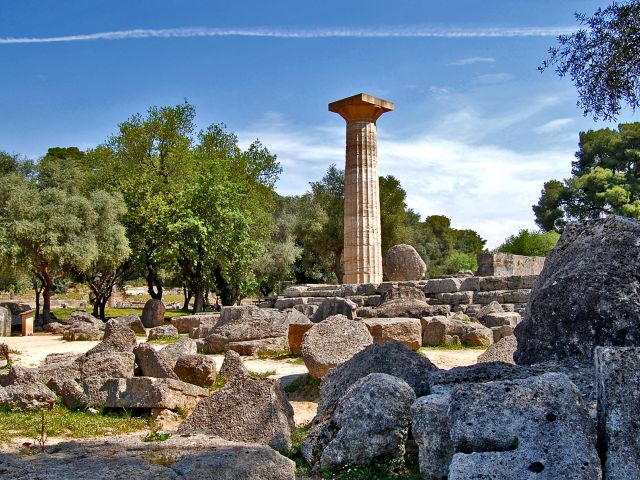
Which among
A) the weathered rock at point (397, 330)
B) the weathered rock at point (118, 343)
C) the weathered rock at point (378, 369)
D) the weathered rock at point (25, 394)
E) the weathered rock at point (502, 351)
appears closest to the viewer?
the weathered rock at point (378, 369)

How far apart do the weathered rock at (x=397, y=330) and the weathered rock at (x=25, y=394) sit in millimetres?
6253

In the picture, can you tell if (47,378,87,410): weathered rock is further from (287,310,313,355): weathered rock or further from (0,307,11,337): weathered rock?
(0,307,11,337): weathered rock

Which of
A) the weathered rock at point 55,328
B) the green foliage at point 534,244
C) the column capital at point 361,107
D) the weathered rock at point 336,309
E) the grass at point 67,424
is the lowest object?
the weathered rock at point 55,328

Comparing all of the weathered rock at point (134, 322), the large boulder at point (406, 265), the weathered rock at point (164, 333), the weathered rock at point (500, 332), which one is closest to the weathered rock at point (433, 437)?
the weathered rock at point (500, 332)

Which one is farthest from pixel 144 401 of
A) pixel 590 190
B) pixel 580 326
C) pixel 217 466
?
pixel 590 190

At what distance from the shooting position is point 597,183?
48.9 meters

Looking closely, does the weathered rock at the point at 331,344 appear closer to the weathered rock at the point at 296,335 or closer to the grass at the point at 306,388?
the grass at the point at 306,388

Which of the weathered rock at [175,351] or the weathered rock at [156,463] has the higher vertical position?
the weathered rock at [156,463]

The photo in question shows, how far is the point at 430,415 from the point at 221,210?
2582 cm

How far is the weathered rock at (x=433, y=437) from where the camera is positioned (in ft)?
17.2

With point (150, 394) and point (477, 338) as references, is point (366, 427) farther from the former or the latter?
point (477, 338)

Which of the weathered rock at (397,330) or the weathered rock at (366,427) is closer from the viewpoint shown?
the weathered rock at (366,427)

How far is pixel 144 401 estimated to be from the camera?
8.52m

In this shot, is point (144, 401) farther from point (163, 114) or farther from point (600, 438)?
point (163, 114)
